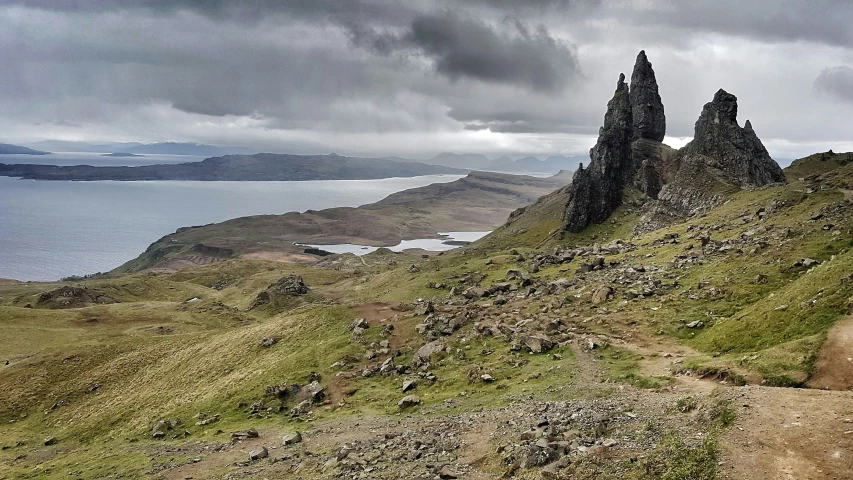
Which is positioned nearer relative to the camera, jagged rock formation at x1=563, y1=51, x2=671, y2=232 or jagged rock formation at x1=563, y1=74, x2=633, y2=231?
jagged rock formation at x1=563, y1=74, x2=633, y2=231

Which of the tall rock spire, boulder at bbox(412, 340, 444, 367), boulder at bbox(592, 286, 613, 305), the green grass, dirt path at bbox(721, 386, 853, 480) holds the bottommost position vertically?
boulder at bbox(412, 340, 444, 367)

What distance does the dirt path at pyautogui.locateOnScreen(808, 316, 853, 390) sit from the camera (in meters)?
26.5

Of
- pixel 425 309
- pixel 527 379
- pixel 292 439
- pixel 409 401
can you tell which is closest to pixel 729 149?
pixel 425 309

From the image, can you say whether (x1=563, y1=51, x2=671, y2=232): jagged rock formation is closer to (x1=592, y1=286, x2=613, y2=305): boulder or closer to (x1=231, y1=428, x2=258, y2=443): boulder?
(x1=592, y1=286, x2=613, y2=305): boulder

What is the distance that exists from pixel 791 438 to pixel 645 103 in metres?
165

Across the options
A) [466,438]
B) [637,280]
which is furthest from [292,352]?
[637,280]

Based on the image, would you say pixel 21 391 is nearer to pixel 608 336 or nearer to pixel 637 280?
pixel 608 336

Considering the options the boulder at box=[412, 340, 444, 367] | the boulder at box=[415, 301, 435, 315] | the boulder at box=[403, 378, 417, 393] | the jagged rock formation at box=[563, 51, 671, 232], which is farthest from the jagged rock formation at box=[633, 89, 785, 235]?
the boulder at box=[403, 378, 417, 393]

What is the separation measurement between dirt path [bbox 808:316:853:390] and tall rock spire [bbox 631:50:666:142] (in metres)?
148

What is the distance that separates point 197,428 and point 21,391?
40421 millimetres

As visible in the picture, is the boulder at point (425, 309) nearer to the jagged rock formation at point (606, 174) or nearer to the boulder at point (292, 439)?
the boulder at point (292, 439)

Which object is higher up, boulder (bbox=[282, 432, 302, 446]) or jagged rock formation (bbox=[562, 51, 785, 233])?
jagged rock formation (bbox=[562, 51, 785, 233])

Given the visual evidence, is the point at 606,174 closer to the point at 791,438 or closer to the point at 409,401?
the point at 409,401

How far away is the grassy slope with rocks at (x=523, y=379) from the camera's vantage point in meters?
23.2
